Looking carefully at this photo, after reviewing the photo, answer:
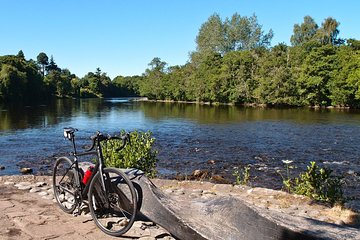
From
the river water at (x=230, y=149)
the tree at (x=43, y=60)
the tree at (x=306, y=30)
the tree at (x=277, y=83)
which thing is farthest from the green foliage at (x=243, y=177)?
the tree at (x=43, y=60)

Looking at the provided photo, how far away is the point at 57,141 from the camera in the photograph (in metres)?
24.2

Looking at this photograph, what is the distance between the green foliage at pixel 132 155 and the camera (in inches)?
386

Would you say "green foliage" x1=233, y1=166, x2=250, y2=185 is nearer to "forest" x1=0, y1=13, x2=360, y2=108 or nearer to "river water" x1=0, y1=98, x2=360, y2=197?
"river water" x1=0, y1=98, x2=360, y2=197

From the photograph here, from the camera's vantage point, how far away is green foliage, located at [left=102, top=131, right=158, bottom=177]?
9797 millimetres

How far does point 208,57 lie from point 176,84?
45.4 feet

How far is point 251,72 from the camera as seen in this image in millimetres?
73375

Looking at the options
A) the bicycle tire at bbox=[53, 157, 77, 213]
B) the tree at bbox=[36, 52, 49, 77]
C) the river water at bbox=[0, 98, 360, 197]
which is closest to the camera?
the bicycle tire at bbox=[53, 157, 77, 213]

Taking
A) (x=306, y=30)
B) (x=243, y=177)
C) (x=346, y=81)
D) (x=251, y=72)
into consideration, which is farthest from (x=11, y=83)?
(x=243, y=177)

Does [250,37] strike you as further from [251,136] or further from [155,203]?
[155,203]

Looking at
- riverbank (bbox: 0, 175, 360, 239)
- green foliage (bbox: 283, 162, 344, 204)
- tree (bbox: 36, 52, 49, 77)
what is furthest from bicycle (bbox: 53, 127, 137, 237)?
tree (bbox: 36, 52, 49, 77)

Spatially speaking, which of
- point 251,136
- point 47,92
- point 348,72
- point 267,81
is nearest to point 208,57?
point 267,81

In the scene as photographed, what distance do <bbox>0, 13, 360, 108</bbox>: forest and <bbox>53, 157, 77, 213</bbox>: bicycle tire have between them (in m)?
54.4

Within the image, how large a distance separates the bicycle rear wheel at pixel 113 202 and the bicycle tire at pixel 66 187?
0.64 metres

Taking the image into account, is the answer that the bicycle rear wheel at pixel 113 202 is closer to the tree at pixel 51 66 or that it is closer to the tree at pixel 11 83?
the tree at pixel 11 83
